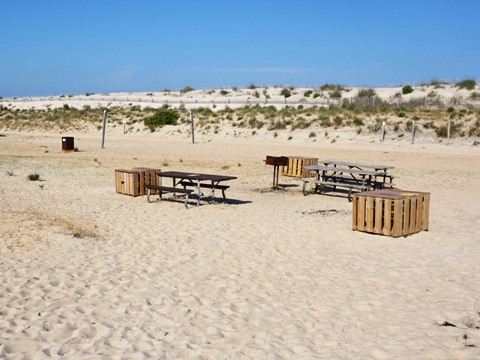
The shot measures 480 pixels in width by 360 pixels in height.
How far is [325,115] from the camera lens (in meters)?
38.4

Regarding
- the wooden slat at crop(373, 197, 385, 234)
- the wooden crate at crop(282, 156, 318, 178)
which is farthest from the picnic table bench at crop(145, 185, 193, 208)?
the wooden crate at crop(282, 156, 318, 178)

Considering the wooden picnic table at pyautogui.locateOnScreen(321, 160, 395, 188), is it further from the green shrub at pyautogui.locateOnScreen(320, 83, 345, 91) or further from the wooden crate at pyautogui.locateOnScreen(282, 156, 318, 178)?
the green shrub at pyautogui.locateOnScreen(320, 83, 345, 91)

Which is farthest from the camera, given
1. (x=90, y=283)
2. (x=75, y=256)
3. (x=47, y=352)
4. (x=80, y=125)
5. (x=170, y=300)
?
(x=80, y=125)

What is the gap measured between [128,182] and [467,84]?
188 feet

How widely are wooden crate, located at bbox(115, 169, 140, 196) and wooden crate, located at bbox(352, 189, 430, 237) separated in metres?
5.76

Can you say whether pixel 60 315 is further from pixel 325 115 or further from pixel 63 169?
pixel 325 115

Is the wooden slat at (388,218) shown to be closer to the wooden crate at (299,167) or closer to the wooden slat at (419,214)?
the wooden slat at (419,214)

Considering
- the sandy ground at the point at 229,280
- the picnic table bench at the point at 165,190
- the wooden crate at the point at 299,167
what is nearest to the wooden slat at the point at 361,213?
the sandy ground at the point at 229,280

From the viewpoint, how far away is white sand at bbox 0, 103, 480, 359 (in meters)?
4.93

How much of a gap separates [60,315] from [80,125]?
45824mm

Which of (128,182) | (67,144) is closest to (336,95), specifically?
(67,144)

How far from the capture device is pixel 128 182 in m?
13.4

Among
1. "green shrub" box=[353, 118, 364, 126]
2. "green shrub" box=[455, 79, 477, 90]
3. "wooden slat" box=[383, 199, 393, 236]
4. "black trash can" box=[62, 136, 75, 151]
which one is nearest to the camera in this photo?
"wooden slat" box=[383, 199, 393, 236]

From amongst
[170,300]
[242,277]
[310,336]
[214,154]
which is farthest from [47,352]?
[214,154]
